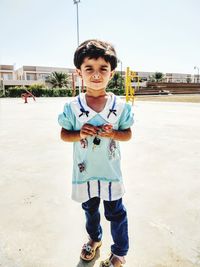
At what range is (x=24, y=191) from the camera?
288cm

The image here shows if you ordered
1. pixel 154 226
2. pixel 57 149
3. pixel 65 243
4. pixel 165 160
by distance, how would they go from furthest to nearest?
1. pixel 57 149
2. pixel 165 160
3. pixel 154 226
4. pixel 65 243

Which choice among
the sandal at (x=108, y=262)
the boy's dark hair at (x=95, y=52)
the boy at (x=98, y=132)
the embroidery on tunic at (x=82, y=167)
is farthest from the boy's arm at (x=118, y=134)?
the sandal at (x=108, y=262)

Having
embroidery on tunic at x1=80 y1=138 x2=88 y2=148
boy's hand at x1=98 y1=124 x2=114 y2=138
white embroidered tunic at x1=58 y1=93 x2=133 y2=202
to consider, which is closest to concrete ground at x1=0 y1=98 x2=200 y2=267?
white embroidered tunic at x1=58 y1=93 x2=133 y2=202

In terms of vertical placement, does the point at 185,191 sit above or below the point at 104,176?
below

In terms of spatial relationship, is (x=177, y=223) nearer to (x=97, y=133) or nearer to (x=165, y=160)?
(x=97, y=133)

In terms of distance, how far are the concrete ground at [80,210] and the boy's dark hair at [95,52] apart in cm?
133

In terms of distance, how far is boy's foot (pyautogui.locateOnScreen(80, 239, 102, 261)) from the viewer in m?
1.80

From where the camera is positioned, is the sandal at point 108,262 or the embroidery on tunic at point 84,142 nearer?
the embroidery on tunic at point 84,142

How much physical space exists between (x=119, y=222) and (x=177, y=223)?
0.76 metres

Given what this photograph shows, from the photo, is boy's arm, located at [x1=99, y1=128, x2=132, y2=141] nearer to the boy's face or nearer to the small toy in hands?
the small toy in hands

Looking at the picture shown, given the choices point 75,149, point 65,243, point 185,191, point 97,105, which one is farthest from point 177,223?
point 97,105

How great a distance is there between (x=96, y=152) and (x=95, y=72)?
49 cm

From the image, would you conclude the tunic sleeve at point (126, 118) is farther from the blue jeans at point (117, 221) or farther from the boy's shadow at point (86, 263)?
the boy's shadow at point (86, 263)

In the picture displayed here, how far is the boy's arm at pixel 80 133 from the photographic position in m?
1.46
